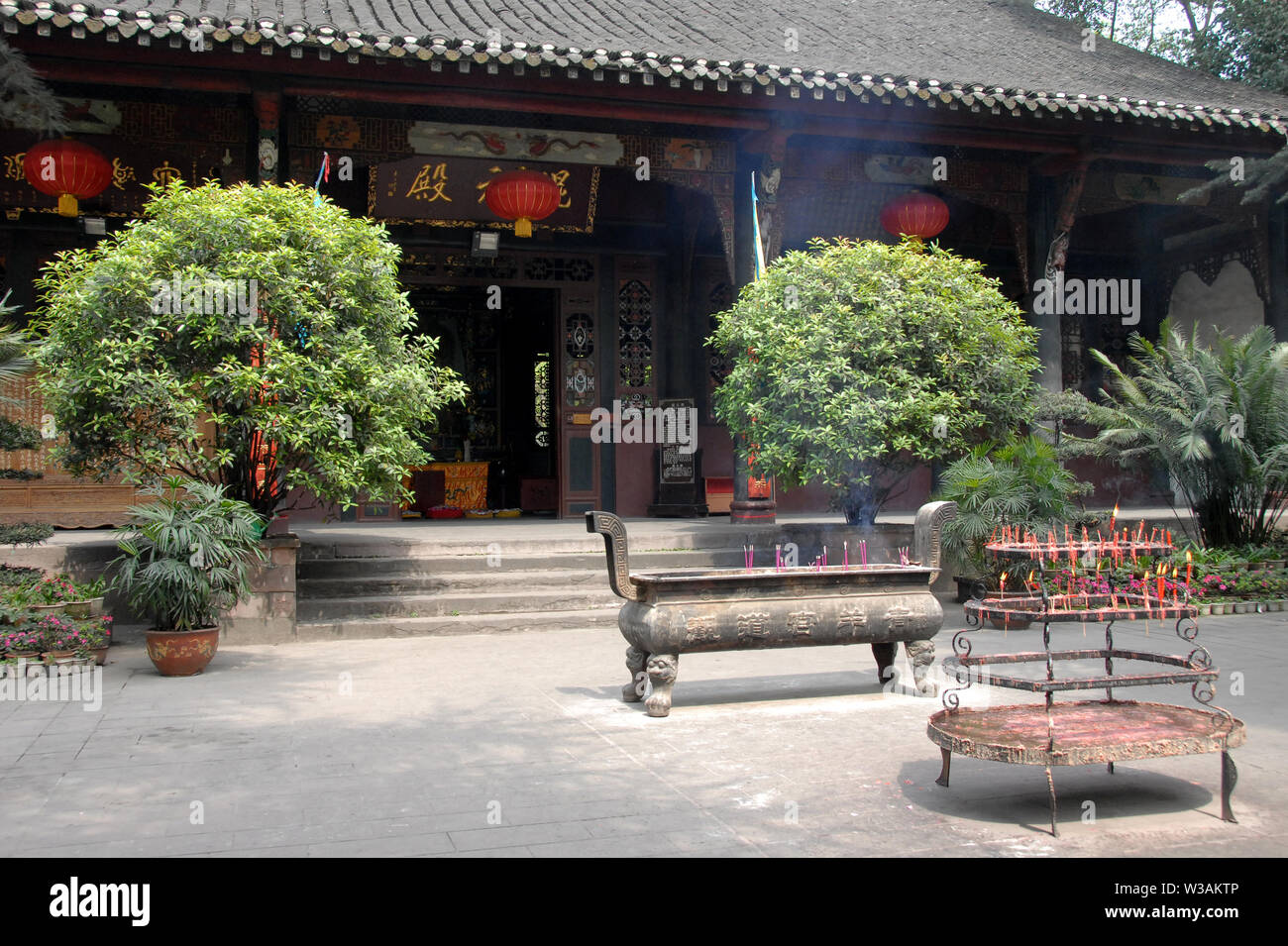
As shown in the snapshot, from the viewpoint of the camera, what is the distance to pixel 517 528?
1006 centimetres

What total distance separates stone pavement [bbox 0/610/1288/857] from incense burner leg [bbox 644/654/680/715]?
9 cm

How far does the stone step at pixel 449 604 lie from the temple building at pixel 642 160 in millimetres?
2631

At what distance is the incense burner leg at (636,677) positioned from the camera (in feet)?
18.1

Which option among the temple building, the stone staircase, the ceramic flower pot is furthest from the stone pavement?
the temple building

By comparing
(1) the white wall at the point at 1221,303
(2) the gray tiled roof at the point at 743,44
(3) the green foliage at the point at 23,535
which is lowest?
(3) the green foliage at the point at 23,535

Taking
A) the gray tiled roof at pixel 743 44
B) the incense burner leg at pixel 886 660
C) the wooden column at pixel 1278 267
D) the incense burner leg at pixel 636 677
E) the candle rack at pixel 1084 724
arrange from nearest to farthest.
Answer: the candle rack at pixel 1084 724, the incense burner leg at pixel 636 677, the incense burner leg at pixel 886 660, the gray tiled roof at pixel 743 44, the wooden column at pixel 1278 267

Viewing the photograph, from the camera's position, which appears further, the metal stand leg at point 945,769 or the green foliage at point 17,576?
the green foliage at point 17,576

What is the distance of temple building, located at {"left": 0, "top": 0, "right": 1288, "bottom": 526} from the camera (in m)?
8.84

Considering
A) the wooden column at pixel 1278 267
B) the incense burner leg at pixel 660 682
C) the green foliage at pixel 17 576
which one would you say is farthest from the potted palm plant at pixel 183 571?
the wooden column at pixel 1278 267

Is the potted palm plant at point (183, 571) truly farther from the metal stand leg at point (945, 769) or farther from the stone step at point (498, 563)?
the metal stand leg at point (945, 769)

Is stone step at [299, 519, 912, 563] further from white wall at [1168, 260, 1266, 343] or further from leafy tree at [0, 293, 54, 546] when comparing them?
white wall at [1168, 260, 1266, 343]
